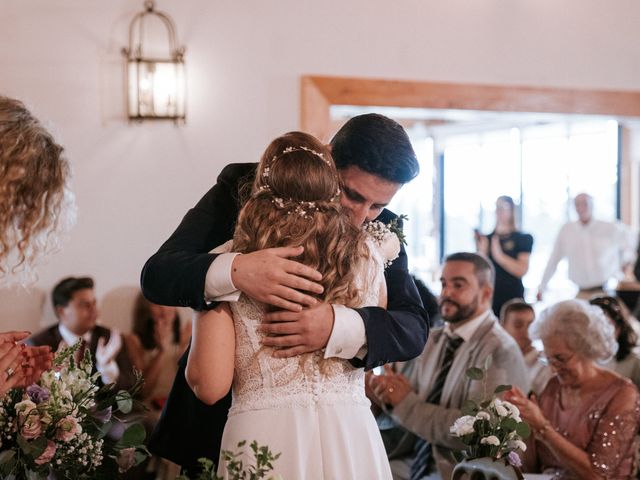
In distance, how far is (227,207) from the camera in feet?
6.98

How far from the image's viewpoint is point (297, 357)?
188 centimetres

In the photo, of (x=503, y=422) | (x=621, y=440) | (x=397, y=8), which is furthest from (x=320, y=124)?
(x=503, y=422)

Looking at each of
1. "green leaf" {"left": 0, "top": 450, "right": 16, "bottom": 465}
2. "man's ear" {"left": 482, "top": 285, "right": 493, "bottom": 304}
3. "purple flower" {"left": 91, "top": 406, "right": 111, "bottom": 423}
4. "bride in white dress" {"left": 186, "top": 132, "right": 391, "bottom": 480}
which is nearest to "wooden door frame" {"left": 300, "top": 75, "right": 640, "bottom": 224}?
"man's ear" {"left": 482, "top": 285, "right": 493, "bottom": 304}

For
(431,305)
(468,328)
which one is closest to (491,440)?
(468,328)

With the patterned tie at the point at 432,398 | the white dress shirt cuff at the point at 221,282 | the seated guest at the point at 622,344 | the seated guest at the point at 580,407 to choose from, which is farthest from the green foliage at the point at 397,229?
the seated guest at the point at 622,344

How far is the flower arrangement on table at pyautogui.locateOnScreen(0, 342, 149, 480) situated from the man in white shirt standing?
7.00m

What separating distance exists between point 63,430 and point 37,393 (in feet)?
0.45

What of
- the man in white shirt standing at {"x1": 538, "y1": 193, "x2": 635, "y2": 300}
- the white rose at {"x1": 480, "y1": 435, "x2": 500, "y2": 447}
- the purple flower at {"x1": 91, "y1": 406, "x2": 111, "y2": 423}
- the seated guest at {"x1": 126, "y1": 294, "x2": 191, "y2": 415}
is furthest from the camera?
the man in white shirt standing at {"x1": 538, "y1": 193, "x2": 635, "y2": 300}

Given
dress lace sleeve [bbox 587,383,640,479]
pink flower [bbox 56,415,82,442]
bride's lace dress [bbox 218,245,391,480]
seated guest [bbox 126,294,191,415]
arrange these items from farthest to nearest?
seated guest [bbox 126,294,191,415] < dress lace sleeve [bbox 587,383,640,479] < pink flower [bbox 56,415,82,442] < bride's lace dress [bbox 218,245,391,480]

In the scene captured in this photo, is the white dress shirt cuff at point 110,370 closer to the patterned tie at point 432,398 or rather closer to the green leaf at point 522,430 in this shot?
the patterned tie at point 432,398

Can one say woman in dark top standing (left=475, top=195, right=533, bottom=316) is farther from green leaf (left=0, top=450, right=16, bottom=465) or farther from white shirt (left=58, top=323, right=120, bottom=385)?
green leaf (left=0, top=450, right=16, bottom=465)

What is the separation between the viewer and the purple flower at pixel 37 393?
2074 mm

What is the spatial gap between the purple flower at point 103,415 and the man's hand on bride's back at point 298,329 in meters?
0.47

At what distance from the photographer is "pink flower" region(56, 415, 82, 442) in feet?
6.51
